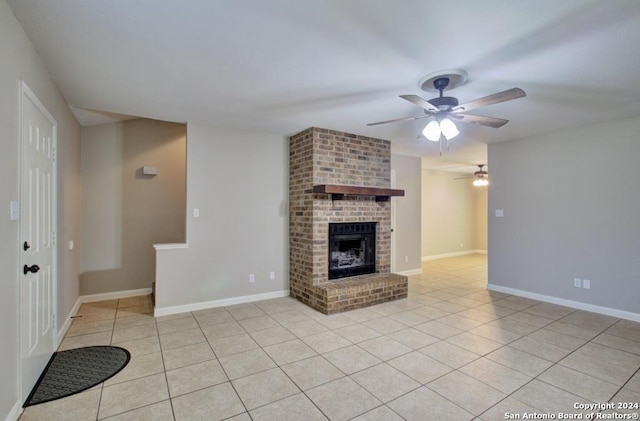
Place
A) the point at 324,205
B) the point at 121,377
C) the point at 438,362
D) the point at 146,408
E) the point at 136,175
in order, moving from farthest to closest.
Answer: the point at 136,175, the point at 324,205, the point at 438,362, the point at 121,377, the point at 146,408

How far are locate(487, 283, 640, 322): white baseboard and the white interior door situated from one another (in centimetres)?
576

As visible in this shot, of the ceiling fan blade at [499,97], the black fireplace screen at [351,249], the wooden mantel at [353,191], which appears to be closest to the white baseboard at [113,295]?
the black fireplace screen at [351,249]

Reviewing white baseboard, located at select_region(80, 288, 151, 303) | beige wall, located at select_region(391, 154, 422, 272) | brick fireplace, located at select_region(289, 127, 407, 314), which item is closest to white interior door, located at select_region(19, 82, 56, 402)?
white baseboard, located at select_region(80, 288, 151, 303)

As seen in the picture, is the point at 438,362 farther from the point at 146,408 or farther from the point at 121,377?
the point at 121,377

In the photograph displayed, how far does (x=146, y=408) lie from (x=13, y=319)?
1000mm

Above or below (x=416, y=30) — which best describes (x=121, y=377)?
below

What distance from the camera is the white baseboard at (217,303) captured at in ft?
12.9

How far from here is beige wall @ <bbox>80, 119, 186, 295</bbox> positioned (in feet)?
14.7

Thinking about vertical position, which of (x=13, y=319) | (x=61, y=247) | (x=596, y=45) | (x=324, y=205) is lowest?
(x=13, y=319)

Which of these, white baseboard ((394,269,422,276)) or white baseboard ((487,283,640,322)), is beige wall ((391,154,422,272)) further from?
white baseboard ((487,283,640,322))

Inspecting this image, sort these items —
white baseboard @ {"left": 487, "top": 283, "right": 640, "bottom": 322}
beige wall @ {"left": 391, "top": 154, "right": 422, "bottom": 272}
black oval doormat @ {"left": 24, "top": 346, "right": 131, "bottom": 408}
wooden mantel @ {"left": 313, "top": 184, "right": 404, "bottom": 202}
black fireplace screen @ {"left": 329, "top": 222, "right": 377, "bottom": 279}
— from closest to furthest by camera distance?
black oval doormat @ {"left": 24, "top": 346, "right": 131, "bottom": 408}
white baseboard @ {"left": 487, "top": 283, "right": 640, "bottom": 322}
wooden mantel @ {"left": 313, "top": 184, "right": 404, "bottom": 202}
black fireplace screen @ {"left": 329, "top": 222, "right": 377, "bottom": 279}
beige wall @ {"left": 391, "top": 154, "right": 422, "bottom": 272}

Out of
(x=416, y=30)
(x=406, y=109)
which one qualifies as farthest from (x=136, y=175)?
(x=416, y=30)

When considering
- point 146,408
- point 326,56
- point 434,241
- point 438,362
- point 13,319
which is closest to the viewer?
point 13,319

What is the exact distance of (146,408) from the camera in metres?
2.08
